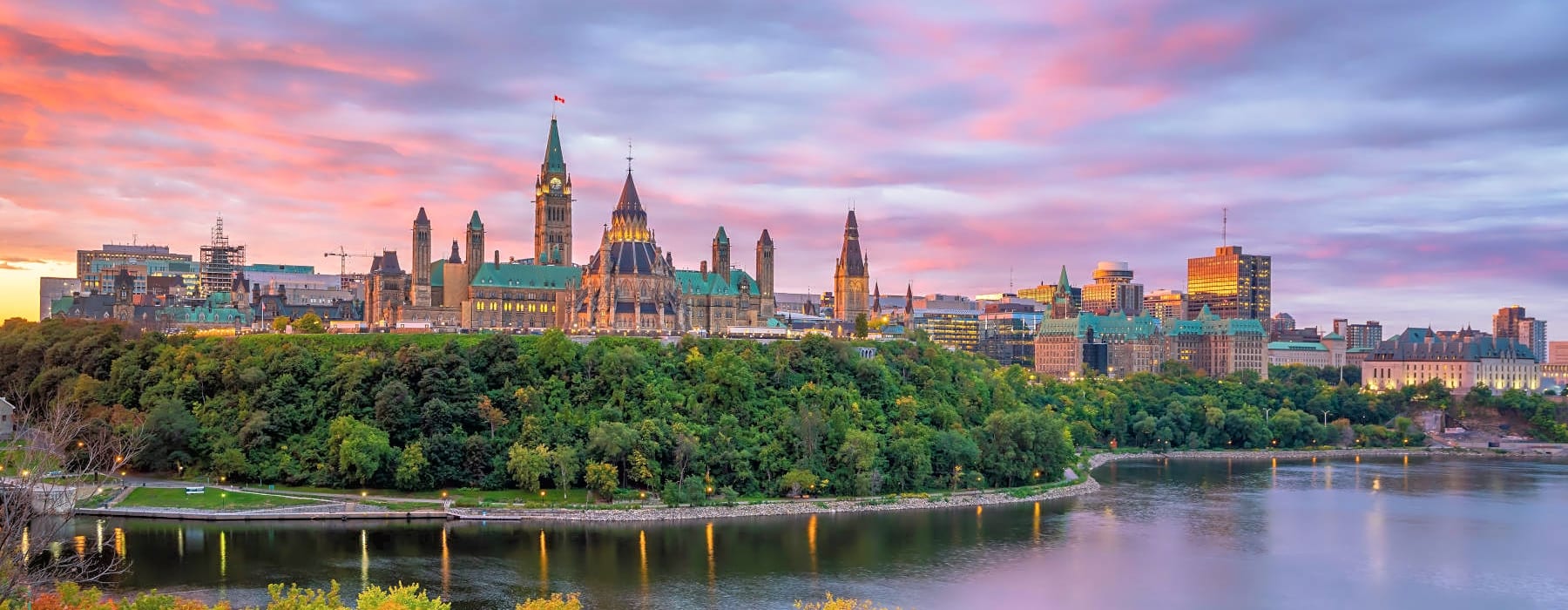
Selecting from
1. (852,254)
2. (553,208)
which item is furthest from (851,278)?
(553,208)

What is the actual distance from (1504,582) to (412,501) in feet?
Result: 225

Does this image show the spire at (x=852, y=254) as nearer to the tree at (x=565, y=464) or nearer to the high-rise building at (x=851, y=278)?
the high-rise building at (x=851, y=278)

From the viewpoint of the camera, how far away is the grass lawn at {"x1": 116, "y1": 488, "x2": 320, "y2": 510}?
83.4 metres

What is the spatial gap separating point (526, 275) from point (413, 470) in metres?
69.9

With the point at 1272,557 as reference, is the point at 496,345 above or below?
above

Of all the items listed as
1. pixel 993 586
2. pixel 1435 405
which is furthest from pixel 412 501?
pixel 1435 405

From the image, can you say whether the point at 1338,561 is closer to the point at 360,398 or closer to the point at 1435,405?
the point at 360,398

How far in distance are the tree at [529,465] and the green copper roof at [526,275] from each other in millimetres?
67206

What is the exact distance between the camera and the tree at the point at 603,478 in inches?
3369

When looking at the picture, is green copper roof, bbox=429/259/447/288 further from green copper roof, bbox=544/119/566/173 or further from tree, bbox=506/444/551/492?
tree, bbox=506/444/551/492

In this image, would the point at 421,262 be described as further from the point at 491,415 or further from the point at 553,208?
the point at 491,415

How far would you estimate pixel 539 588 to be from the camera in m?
63.1

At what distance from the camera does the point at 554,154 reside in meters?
166

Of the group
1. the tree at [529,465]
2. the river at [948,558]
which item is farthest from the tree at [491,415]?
the river at [948,558]
